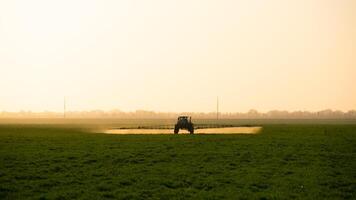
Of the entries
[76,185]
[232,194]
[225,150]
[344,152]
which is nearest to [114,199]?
[76,185]

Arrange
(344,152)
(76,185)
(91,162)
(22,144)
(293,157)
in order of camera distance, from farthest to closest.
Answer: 1. (22,144)
2. (344,152)
3. (293,157)
4. (91,162)
5. (76,185)

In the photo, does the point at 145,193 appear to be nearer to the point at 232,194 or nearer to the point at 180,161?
the point at 232,194

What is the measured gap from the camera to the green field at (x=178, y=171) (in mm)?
24172

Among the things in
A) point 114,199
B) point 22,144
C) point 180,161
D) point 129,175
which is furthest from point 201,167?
point 22,144

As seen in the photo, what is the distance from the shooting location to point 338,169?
30312 mm

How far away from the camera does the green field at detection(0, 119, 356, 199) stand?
24.2 meters

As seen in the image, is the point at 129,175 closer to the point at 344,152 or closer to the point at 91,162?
the point at 91,162

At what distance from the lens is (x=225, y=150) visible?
37.3m

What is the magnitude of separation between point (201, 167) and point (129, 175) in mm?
5377

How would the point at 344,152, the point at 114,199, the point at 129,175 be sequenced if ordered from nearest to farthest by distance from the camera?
the point at 114,199, the point at 129,175, the point at 344,152

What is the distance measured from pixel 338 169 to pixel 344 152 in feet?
24.7

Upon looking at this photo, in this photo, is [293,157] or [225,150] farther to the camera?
[225,150]

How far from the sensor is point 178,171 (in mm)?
29047

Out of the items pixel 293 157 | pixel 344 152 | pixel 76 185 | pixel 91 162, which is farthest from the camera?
pixel 344 152
